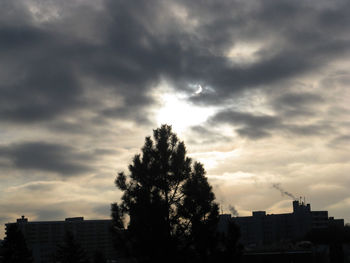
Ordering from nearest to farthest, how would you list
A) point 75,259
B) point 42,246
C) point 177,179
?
point 177,179 → point 75,259 → point 42,246

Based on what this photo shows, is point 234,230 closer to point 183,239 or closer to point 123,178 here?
point 183,239

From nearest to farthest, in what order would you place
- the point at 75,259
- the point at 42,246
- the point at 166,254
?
the point at 166,254, the point at 75,259, the point at 42,246

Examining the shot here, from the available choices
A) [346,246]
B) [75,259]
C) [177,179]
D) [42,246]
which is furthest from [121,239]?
[42,246]

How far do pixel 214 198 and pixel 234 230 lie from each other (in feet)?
7.82

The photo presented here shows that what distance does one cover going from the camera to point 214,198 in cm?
3316

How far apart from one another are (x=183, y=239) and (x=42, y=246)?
162614 millimetres

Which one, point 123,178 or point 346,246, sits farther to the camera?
point 346,246

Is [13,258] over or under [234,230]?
under

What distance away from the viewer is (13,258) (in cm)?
6309

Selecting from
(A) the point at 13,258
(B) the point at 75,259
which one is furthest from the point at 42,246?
(A) the point at 13,258

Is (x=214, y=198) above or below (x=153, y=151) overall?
below

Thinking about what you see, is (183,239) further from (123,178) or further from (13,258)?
(13,258)

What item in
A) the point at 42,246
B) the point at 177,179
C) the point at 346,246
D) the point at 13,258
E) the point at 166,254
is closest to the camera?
the point at 166,254

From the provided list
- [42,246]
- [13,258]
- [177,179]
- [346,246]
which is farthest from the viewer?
[42,246]
